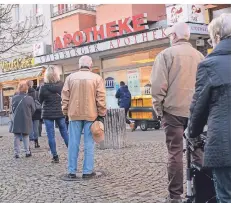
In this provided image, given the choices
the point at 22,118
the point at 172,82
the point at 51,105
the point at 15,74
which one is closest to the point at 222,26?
the point at 172,82

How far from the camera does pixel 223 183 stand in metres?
3.11

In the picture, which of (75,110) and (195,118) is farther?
(75,110)

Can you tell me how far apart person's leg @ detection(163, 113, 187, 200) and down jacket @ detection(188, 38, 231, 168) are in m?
1.49

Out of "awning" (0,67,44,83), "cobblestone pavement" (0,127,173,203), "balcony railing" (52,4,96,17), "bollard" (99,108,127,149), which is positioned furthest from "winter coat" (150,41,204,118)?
"awning" (0,67,44,83)

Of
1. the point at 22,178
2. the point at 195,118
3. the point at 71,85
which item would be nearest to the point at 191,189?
the point at 195,118

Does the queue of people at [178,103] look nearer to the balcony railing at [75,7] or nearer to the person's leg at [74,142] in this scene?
the person's leg at [74,142]

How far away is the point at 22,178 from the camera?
6844 millimetres

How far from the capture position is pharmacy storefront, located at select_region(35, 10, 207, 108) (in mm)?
18578

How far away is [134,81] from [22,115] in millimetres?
12560

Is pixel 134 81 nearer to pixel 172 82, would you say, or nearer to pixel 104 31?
pixel 104 31

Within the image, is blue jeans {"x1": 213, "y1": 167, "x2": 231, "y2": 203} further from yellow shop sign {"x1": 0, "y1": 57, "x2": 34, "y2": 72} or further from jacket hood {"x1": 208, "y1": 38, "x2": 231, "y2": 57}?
yellow shop sign {"x1": 0, "y1": 57, "x2": 34, "y2": 72}

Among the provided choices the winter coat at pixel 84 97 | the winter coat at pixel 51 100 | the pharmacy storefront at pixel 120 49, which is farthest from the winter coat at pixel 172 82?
the pharmacy storefront at pixel 120 49

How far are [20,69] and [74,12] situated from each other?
21.7 feet

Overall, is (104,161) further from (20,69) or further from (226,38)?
(20,69)
